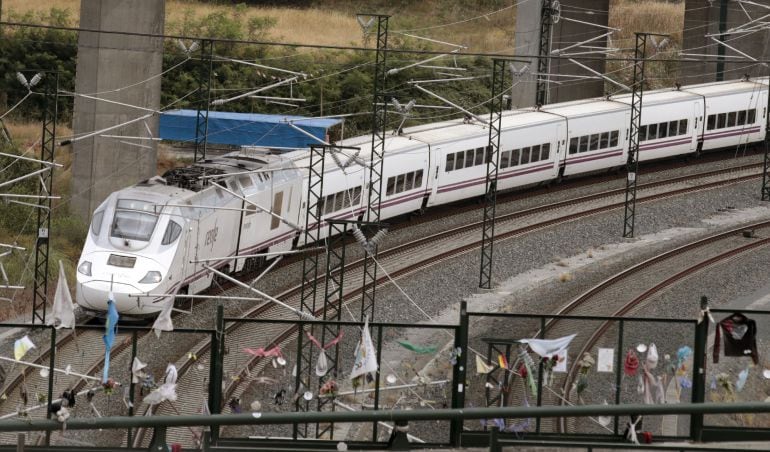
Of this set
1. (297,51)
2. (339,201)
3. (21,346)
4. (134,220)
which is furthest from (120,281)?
(297,51)

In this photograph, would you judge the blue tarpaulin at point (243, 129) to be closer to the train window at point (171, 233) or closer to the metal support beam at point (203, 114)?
the metal support beam at point (203, 114)

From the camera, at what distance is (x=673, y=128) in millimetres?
49531

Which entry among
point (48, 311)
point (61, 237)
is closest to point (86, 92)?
point (61, 237)

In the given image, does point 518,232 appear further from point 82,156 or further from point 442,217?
point 82,156

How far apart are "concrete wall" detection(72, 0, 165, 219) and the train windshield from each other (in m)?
11.2

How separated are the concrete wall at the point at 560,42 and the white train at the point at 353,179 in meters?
5.79

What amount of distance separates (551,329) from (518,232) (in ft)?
74.2

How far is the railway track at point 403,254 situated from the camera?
19484 millimetres

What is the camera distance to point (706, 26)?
223ft

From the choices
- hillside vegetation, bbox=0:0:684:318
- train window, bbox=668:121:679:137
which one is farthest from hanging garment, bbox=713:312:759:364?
train window, bbox=668:121:679:137

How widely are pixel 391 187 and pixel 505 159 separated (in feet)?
19.0

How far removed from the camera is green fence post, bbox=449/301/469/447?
16.6 meters

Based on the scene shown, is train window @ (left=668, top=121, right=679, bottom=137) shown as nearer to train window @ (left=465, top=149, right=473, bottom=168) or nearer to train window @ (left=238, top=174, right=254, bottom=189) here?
train window @ (left=465, top=149, right=473, bottom=168)

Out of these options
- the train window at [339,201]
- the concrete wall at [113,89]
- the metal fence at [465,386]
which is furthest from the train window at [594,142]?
the metal fence at [465,386]
